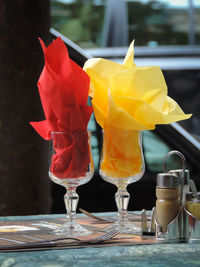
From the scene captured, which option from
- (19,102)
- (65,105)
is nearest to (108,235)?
(65,105)

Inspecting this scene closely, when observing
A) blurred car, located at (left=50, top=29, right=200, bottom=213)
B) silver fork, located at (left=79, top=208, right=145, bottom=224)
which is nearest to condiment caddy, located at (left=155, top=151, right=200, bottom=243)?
silver fork, located at (left=79, top=208, right=145, bottom=224)

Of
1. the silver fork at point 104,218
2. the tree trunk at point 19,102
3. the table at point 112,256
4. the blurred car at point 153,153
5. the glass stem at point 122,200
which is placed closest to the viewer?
the table at point 112,256

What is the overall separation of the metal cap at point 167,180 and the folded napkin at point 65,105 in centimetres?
15

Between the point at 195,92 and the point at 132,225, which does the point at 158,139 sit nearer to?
the point at 195,92

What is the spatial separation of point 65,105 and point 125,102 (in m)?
0.12

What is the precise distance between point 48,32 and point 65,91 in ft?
2.90

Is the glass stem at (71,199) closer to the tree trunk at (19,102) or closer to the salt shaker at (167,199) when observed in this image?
the salt shaker at (167,199)

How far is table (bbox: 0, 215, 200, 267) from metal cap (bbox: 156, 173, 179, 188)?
0.38 ft

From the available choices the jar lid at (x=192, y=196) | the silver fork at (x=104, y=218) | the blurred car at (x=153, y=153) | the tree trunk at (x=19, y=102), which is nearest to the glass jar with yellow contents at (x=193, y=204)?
the jar lid at (x=192, y=196)

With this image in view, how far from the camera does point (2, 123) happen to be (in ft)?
5.70

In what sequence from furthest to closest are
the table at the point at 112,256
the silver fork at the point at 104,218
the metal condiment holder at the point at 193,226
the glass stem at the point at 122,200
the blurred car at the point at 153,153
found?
1. the blurred car at the point at 153,153
2. the silver fork at the point at 104,218
3. the glass stem at the point at 122,200
4. the metal condiment holder at the point at 193,226
5. the table at the point at 112,256

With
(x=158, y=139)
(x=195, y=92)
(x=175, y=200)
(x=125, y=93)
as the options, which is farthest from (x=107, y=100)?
(x=195, y=92)

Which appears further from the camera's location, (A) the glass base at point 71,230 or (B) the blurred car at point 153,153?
(B) the blurred car at point 153,153

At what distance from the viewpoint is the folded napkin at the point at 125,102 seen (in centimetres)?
100
